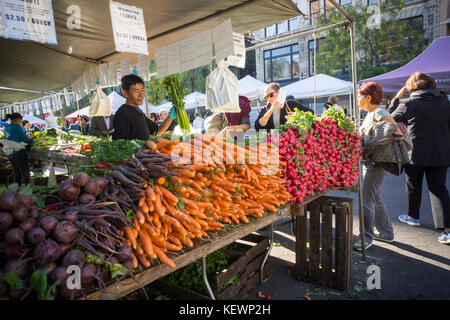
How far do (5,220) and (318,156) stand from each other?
2.72 m

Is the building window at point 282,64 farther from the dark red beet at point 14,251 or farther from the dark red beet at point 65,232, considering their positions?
the dark red beet at point 14,251

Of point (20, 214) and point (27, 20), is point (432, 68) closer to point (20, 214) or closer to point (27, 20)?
point (27, 20)

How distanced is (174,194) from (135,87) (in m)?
1.90

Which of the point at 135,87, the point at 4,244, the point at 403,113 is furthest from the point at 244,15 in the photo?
the point at 4,244

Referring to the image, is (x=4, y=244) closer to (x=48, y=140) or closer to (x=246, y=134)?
(x=246, y=134)

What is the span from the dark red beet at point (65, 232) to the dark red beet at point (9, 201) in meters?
0.21

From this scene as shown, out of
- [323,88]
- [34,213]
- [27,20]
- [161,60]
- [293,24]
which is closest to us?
[34,213]

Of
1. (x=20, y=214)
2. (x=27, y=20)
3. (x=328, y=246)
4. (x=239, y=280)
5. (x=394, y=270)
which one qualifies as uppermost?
(x=27, y=20)

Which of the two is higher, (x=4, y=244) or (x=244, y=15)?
(x=244, y=15)

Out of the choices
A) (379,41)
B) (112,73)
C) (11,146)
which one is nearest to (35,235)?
(112,73)

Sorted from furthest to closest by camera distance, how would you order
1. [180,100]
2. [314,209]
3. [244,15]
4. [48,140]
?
[48,140], [244,15], [180,100], [314,209]

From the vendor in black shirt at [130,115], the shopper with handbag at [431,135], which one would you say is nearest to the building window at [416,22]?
the shopper with handbag at [431,135]

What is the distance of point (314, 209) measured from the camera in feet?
10.3

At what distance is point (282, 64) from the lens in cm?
2403
